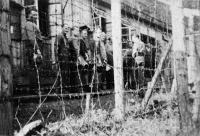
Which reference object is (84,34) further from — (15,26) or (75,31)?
(15,26)

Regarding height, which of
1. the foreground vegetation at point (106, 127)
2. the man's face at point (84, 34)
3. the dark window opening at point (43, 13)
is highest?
the dark window opening at point (43, 13)

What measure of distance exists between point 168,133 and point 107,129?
0.85m

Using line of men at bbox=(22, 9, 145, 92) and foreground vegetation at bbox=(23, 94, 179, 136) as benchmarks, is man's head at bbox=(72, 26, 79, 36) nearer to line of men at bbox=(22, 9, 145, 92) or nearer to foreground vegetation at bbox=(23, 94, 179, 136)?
line of men at bbox=(22, 9, 145, 92)

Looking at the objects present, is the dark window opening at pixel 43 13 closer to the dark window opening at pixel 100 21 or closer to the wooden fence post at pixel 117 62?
the dark window opening at pixel 100 21

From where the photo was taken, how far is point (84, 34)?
903 centimetres

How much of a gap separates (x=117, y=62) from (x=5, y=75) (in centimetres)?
272

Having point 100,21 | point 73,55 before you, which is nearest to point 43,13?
point 100,21

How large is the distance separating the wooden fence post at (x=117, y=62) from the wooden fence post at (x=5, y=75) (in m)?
2.49

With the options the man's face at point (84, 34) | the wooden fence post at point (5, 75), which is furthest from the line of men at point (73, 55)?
the wooden fence post at point (5, 75)

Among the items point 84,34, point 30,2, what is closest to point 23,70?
point 84,34

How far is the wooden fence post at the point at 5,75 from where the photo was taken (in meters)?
2.23

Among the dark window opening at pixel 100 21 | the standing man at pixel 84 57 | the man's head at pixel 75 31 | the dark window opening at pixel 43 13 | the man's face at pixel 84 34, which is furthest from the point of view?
the dark window opening at pixel 100 21

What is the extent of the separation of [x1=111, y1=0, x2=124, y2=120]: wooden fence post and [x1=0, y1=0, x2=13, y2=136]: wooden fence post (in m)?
2.49

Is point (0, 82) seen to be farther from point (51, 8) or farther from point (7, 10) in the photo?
point (51, 8)
